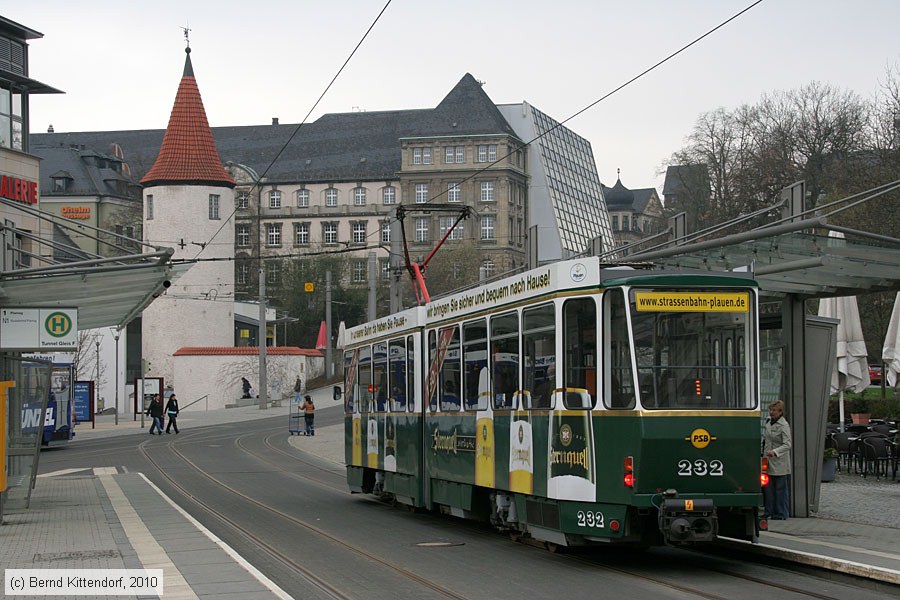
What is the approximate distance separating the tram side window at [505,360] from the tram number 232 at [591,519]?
195cm

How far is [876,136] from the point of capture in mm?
52312

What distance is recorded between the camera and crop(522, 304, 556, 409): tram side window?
44.6ft

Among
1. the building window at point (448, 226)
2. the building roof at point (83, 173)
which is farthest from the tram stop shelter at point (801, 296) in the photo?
the building roof at point (83, 173)

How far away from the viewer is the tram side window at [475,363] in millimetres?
15656

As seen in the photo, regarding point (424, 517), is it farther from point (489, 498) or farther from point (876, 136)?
point (876, 136)

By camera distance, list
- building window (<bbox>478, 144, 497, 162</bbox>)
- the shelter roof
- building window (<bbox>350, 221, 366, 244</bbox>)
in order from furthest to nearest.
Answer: building window (<bbox>350, 221, 366, 244</bbox>) < building window (<bbox>478, 144, 497, 162</bbox>) < the shelter roof

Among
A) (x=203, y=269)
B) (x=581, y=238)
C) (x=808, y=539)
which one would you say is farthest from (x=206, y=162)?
(x=808, y=539)

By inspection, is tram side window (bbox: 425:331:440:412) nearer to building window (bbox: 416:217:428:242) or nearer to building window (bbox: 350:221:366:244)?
building window (bbox: 416:217:428:242)

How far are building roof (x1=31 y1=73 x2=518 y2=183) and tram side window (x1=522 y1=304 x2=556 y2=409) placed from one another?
112 metres

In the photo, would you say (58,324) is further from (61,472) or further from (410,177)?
(410,177)

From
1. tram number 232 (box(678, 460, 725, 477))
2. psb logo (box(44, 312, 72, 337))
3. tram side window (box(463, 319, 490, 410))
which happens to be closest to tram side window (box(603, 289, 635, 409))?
tram number 232 (box(678, 460, 725, 477))

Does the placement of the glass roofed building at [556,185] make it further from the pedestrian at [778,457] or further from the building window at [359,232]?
the pedestrian at [778,457]

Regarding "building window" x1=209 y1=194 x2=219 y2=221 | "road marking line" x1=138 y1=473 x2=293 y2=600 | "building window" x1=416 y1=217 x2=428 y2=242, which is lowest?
"road marking line" x1=138 y1=473 x2=293 y2=600

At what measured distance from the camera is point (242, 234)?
12988cm
